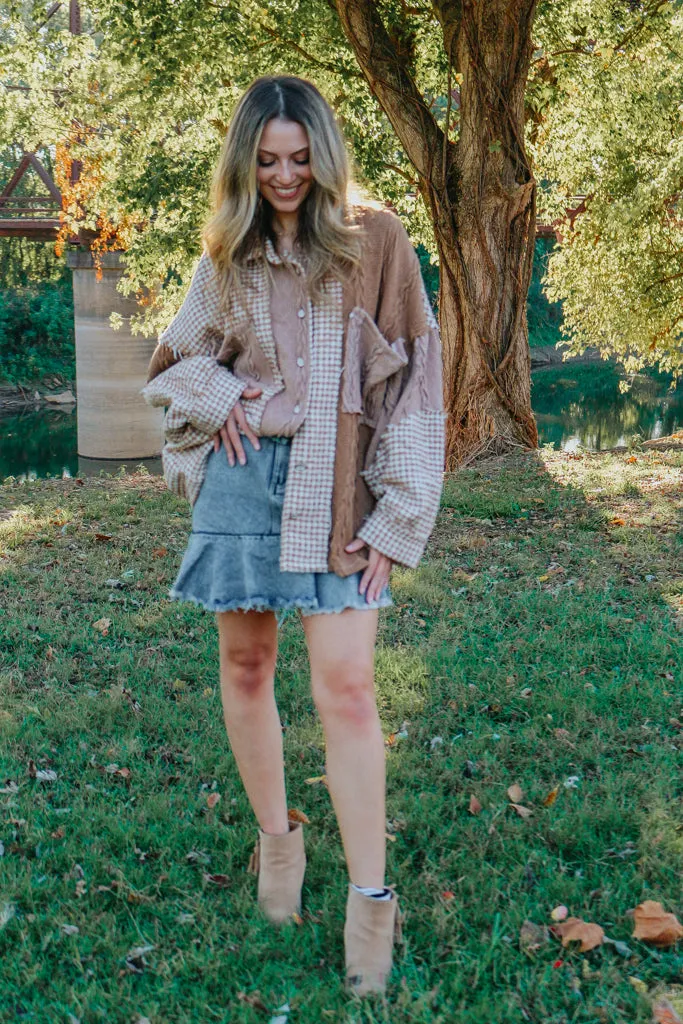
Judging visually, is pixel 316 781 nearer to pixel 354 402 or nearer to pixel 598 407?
pixel 354 402

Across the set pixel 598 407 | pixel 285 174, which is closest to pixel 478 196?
pixel 285 174

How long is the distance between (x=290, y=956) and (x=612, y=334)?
575 inches

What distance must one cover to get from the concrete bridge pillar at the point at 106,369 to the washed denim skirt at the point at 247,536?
2390 cm

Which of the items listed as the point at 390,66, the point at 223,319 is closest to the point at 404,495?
the point at 223,319

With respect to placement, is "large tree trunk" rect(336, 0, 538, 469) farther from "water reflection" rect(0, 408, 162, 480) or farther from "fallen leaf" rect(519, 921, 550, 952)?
"water reflection" rect(0, 408, 162, 480)

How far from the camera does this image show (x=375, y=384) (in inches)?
87.4

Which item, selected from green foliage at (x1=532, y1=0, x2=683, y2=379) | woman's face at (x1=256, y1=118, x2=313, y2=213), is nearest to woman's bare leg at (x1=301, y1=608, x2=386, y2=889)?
woman's face at (x1=256, y1=118, x2=313, y2=213)

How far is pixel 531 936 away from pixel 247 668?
3.10 feet

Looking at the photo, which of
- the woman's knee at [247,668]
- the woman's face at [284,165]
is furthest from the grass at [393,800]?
the woman's face at [284,165]

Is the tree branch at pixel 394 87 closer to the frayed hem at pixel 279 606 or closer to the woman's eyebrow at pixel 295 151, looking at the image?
the woman's eyebrow at pixel 295 151

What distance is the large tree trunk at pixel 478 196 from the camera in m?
8.40

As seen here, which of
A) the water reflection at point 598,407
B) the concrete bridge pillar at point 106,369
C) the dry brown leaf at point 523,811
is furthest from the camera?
the concrete bridge pillar at point 106,369

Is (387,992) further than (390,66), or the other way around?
(390,66)

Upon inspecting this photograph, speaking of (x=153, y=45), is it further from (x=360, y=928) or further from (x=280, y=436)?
(x=360, y=928)
